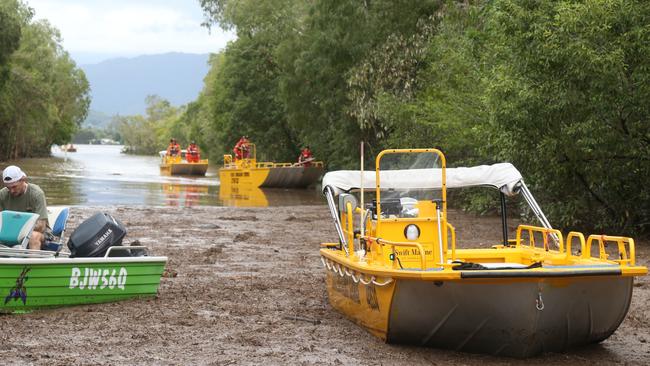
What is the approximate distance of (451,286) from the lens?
9008 millimetres

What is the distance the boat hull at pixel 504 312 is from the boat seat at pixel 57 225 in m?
4.26

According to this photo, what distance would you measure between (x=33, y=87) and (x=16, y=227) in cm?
5886

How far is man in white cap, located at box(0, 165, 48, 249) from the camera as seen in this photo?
11.5 meters

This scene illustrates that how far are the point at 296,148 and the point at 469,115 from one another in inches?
1358

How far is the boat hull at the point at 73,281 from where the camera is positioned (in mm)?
10664

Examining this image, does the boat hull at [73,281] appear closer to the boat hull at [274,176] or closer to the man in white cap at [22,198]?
the man in white cap at [22,198]

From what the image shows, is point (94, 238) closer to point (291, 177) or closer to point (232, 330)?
point (232, 330)

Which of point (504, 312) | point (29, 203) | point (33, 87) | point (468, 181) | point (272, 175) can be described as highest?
point (33, 87)

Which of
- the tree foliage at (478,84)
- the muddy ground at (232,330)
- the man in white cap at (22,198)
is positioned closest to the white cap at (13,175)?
the man in white cap at (22,198)

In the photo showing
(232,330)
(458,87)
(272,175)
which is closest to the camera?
(232,330)

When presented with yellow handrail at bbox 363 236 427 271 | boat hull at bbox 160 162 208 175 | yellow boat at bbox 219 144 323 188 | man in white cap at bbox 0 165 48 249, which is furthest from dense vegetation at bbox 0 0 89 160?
yellow handrail at bbox 363 236 427 271

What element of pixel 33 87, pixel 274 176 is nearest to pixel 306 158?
pixel 274 176

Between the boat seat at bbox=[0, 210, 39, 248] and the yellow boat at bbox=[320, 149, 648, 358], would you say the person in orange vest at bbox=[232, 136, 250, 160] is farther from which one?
the yellow boat at bbox=[320, 149, 648, 358]

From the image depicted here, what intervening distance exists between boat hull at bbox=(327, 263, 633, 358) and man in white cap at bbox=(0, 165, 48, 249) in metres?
4.21
